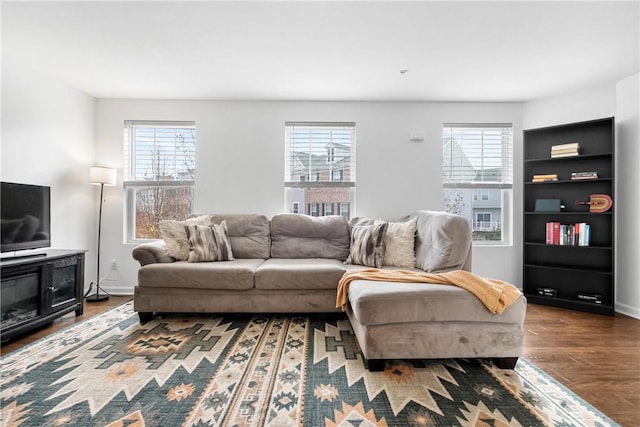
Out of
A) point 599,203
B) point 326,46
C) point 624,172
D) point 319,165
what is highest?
point 326,46

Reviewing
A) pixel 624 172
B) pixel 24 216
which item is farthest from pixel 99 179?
pixel 624 172

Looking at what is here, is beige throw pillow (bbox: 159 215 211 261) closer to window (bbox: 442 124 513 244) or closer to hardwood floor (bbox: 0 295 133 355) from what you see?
hardwood floor (bbox: 0 295 133 355)

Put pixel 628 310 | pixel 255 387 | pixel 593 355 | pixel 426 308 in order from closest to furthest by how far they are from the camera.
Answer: pixel 255 387 → pixel 426 308 → pixel 593 355 → pixel 628 310

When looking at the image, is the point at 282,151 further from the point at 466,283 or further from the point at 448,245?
the point at 466,283

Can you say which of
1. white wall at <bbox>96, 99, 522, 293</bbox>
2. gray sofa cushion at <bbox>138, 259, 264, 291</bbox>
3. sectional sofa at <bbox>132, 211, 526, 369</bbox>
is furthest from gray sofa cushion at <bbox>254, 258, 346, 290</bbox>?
white wall at <bbox>96, 99, 522, 293</bbox>

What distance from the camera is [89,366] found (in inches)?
74.3

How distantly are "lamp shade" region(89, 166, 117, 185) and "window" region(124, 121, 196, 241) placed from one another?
1.02ft

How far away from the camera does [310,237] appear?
338cm

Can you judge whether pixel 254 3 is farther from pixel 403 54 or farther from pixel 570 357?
pixel 570 357

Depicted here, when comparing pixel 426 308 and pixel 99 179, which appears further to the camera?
pixel 99 179

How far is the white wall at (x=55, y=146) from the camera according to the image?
2693 millimetres

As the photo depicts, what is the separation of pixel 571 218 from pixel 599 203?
0.32m

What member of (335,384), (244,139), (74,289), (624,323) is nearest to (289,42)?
(244,139)

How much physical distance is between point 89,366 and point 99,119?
308 centimetres
